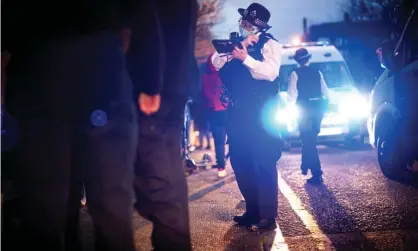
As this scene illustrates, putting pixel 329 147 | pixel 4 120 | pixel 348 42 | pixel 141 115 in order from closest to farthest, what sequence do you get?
pixel 141 115, pixel 4 120, pixel 329 147, pixel 348 42

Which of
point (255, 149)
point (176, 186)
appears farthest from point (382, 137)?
point (176, 186)

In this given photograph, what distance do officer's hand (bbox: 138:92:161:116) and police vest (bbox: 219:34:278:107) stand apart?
1744 mm

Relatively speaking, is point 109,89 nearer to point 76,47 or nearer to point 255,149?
point 76,47

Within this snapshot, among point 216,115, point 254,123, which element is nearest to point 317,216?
point 254,123

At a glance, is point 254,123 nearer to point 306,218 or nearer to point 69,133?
point 306,218

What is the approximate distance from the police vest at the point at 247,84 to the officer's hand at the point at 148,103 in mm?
1744

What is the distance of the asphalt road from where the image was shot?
3.56m

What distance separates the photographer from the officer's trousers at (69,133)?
2.07m

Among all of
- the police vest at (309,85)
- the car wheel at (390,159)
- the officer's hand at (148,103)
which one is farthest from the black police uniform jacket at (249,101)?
the car wheel at (390,159)

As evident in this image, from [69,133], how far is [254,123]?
2164mm

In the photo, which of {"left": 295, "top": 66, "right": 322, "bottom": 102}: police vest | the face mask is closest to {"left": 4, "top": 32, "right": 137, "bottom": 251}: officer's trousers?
the face mask

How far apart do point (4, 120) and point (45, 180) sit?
1.16 meters

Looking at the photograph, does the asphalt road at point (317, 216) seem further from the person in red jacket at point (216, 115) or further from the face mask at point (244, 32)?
the face mask at point (244, 32)

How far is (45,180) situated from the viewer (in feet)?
6.87
